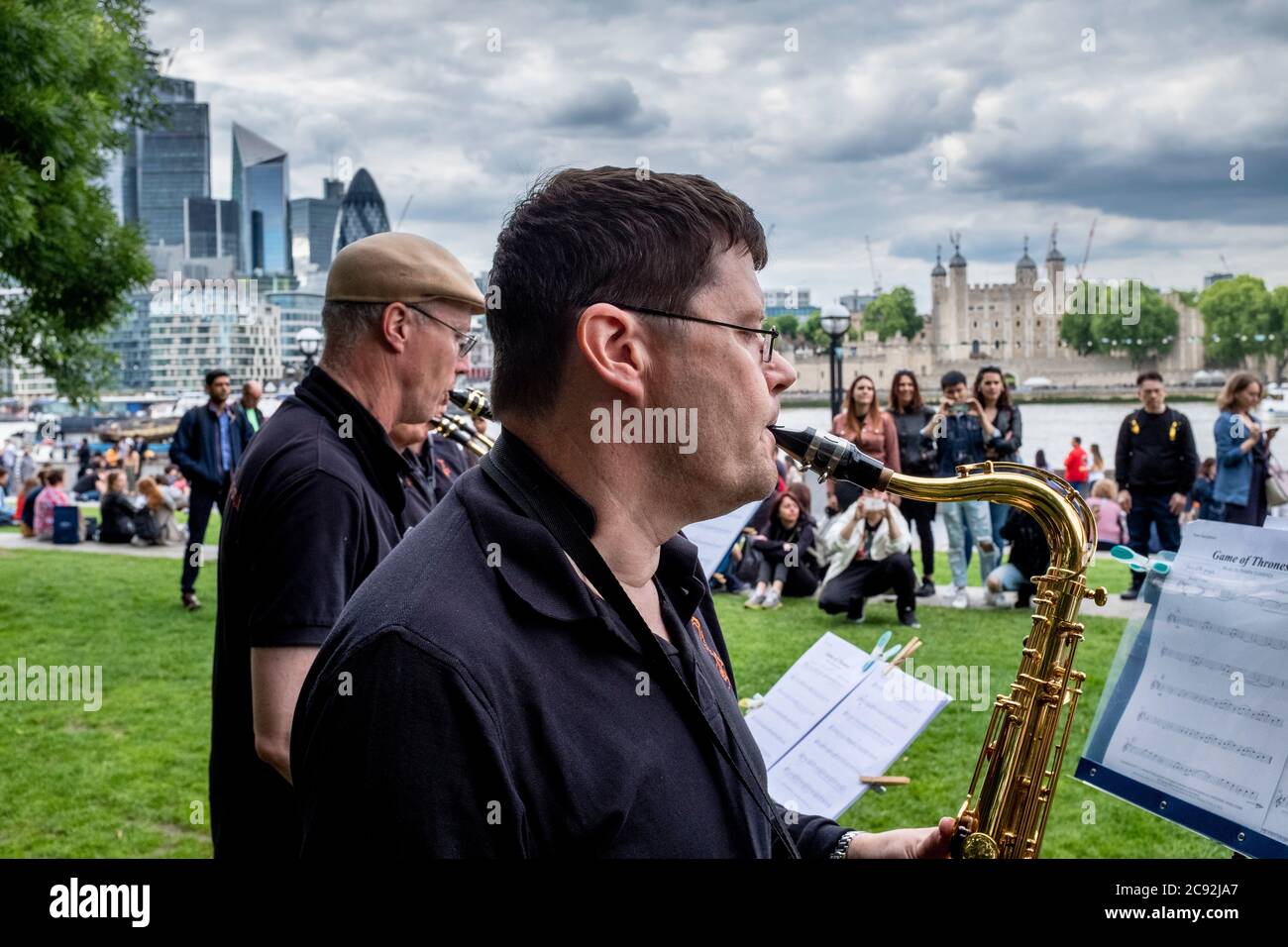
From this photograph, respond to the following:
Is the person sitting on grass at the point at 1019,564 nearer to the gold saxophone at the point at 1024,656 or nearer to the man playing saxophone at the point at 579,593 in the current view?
the gold saxophone at the point at 1024,656

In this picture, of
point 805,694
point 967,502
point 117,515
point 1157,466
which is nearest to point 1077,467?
point 1157,466

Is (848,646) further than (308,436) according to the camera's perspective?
Yes

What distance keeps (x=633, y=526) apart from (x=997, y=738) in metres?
1.15

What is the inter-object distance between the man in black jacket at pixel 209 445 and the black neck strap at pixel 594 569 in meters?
10.3

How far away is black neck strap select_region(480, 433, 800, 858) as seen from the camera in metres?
1.71

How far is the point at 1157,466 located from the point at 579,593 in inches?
435

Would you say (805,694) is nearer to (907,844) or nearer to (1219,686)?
(907,844)

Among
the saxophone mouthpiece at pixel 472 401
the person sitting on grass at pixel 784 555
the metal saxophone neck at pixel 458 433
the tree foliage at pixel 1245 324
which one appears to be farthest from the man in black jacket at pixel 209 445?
the tree foliage at pixel 1245 324

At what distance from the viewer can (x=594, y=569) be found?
68.9 inches

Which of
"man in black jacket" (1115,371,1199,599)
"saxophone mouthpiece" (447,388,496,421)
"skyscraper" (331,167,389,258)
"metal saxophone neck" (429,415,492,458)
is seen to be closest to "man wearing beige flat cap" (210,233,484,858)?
"saxophone mouthpiece" (447,388,496,421)

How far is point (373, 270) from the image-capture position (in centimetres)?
325

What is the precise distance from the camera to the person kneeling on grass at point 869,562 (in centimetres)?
1066
